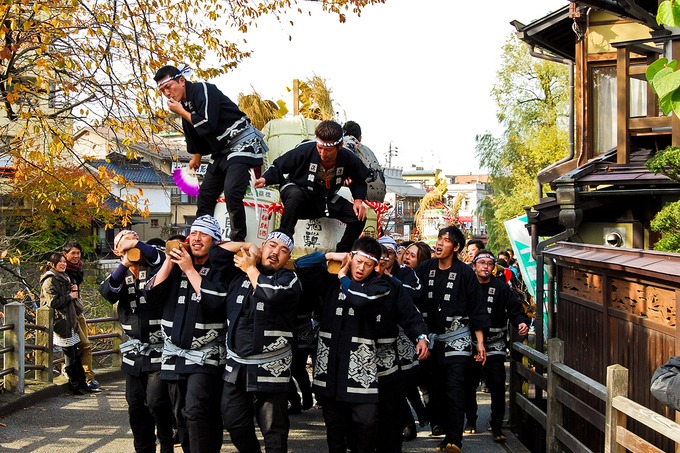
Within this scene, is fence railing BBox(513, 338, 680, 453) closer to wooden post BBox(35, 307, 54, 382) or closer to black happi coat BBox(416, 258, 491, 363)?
black happi coat BBox(416, 258, 491, 363)

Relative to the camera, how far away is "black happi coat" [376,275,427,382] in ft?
23.3

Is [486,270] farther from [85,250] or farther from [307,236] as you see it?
[85,250]

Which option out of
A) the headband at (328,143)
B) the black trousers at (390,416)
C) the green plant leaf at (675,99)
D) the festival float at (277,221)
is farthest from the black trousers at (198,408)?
the green plant leaf at (675,99)

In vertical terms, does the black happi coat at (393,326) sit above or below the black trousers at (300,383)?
above

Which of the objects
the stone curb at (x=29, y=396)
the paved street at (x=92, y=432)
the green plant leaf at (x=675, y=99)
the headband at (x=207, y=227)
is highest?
the green plant leaf at (x=675, y=99)

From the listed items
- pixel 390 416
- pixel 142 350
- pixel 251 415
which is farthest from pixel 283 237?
pixel 390 416

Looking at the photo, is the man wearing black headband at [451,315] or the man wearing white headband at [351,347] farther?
the man wearing black headband at [451,315]

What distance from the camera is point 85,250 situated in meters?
23.7

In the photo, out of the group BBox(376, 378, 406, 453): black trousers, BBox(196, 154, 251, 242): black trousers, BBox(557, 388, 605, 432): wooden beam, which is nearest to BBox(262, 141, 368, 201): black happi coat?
BBox(196, 154, 251, 242): black trousers

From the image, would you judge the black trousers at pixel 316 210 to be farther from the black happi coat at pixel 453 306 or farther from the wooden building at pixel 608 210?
the wooden building at pixel 608 210

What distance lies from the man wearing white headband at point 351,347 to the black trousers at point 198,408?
0.89 meters

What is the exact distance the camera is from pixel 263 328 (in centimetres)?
650

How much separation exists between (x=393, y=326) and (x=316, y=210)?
1.32 meters

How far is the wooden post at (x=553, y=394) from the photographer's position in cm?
721
